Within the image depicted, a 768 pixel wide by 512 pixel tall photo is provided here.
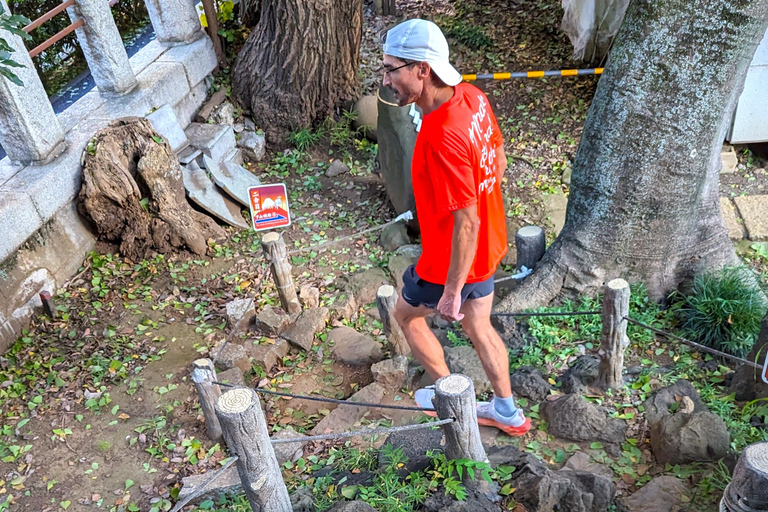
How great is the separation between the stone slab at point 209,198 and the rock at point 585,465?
375 centimetres

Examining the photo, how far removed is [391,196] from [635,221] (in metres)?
2.32

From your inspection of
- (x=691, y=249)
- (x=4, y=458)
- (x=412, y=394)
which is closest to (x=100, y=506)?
(x=4, y=458)

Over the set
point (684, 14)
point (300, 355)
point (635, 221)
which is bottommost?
point (300, 355)

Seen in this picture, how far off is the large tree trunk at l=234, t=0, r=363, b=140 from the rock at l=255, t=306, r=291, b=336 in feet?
8.79

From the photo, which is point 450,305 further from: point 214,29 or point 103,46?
point 214,29

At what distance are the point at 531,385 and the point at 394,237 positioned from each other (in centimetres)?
217

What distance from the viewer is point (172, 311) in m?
4.96

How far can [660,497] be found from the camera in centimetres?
278

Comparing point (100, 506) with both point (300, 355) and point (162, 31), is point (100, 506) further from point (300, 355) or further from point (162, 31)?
point (162, 31)

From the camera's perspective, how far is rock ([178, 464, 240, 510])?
326 centimetres

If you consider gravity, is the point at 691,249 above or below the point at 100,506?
above

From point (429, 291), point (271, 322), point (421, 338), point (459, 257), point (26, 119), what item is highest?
point (26, 119)

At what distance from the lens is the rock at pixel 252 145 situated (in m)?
6.55

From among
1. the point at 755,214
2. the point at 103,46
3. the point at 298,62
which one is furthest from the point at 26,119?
the point at 755,214
